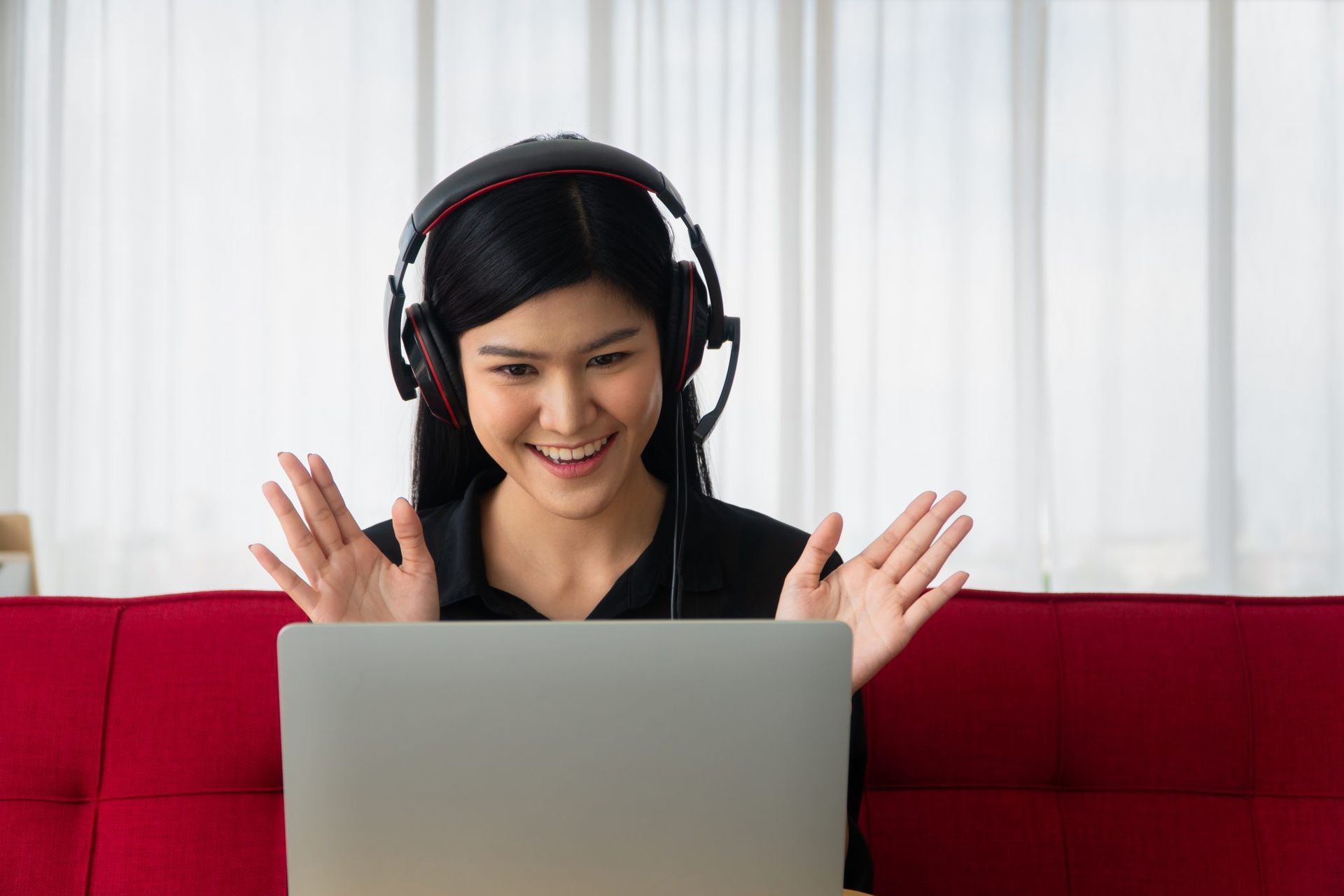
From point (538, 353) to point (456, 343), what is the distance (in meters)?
0.12

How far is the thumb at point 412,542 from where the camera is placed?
91cm

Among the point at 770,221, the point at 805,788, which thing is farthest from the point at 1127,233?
the point at 805,788

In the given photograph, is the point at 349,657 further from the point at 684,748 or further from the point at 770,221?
the point at 770,221

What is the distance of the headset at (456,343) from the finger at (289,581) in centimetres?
23

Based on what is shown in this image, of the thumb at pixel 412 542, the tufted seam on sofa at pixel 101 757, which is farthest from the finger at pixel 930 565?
the tufted seam on sofa at pixel 101 757

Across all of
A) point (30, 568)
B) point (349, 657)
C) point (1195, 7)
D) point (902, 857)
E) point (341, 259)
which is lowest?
point (902, 857)

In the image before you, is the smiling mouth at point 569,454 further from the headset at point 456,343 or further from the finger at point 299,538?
the finger at point 299,538

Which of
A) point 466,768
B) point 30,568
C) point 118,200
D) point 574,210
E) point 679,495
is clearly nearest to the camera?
point 466,768

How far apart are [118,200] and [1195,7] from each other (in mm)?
3310

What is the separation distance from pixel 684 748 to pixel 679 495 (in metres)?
0.66

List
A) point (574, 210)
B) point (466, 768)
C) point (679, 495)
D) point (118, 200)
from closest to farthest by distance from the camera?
point (466, 768) → point (574, 210) → point (679, 495) → point (118, 200)

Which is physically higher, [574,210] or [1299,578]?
[574,210]

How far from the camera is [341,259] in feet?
10.1

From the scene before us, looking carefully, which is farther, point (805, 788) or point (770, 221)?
point (770, 221)
